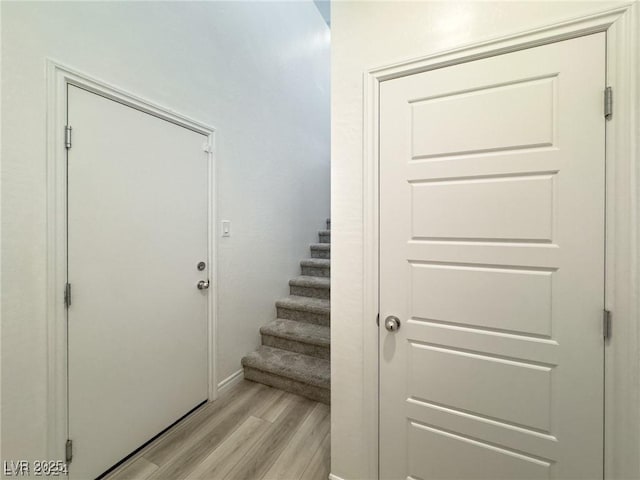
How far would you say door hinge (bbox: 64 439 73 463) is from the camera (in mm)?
1246

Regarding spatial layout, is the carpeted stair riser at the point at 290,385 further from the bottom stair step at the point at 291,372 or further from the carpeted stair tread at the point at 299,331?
the carpeted stair tread at the point at 299,331

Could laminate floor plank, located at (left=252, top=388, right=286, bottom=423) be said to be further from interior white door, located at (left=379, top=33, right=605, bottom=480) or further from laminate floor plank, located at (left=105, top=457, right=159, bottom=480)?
interior white door, located at (left=379, top=33, right=605, bottom=480)

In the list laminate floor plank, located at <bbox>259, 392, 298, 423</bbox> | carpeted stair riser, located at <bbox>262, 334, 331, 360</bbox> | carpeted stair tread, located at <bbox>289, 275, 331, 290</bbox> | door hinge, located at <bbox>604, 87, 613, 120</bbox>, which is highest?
door hinge, located at <bbox>604, 87, 613, 120</bbox>

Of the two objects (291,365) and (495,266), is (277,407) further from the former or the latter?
(495,266)

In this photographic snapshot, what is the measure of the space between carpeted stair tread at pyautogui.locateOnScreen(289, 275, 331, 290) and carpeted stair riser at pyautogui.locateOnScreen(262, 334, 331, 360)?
612mm

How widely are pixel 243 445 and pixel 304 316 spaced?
1.14 metres

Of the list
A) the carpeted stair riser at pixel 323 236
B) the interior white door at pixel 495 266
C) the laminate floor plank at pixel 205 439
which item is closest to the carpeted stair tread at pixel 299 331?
the laminate floor plank at pixel 205 439

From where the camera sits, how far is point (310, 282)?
2.78m

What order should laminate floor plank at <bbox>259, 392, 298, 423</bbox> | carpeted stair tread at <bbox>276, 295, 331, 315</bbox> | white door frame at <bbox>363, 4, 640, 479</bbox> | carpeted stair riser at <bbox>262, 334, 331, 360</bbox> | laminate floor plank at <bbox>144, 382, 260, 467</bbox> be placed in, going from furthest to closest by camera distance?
carpeted stair tread at <bbox>276, 295, 331, 315</bbox> → carpeted stair riser at <bbox>262, 334, 331, 360</bbox> → laminate floor plank at <bbox>259, 392, 298, 423</bbox> → laminate floor plank at <bbox>144, 382, 260, 467</bbox> → white door frame at <bbox>363, 4, 640, 479</bbox>

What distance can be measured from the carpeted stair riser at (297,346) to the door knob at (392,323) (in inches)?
47.6

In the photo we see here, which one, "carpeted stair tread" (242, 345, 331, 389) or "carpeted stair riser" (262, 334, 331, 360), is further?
"carpeted stair riser" (262, 334, 331, 360)

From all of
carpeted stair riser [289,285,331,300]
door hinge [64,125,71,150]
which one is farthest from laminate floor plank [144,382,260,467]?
door hinge [64,125,71,150]

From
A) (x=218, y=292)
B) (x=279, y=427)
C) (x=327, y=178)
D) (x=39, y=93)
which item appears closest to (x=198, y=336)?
(x=218, y=292)

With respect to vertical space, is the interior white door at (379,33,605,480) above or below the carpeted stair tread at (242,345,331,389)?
above
